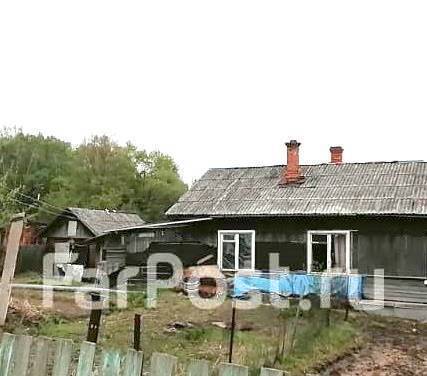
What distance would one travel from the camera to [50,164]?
Answer: 190 ft

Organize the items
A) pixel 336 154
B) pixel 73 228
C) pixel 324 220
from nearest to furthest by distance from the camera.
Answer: pixel 324 220 → pixel 336 154 → pixel 73 228

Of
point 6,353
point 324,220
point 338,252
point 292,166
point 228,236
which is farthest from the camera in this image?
point 292,166

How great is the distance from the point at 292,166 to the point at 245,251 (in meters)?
3.78

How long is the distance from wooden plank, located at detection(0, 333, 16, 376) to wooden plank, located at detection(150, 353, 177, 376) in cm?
103

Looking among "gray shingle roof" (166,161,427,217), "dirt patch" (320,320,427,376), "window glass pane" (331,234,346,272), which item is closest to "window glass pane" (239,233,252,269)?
"gray shingle roof" (166,161,427,217)

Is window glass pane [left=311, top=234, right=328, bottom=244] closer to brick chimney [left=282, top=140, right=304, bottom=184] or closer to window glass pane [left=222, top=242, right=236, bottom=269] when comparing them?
window glass pane [left=222, top=242, right=236, bottom=269]

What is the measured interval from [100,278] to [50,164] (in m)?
40.7

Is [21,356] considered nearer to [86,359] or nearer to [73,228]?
[86,359]

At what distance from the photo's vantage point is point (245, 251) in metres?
18.7

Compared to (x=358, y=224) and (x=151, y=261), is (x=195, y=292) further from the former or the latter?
(x=358, y=224)

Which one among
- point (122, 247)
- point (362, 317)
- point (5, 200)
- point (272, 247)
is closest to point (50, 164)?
point (122, 247)

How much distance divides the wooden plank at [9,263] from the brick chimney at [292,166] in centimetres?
1438

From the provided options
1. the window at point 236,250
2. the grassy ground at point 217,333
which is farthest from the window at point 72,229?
the grassy ground at point 217,333

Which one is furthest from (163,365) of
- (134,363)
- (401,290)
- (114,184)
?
(114,184)
